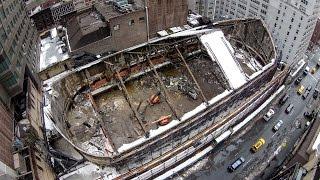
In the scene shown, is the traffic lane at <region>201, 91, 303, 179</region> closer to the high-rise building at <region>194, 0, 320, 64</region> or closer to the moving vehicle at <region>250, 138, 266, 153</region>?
the moving vehicle at <region>250, 138, 266, 153</region>

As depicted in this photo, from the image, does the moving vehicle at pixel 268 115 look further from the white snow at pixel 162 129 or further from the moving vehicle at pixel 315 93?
the white snow at pixel 162 129

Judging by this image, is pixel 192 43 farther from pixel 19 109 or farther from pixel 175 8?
pixel 19 109

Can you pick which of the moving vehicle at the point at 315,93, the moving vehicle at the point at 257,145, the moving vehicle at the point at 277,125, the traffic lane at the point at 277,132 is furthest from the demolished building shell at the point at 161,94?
the moving vehicle at the point at 315,93

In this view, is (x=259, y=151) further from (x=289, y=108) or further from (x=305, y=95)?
(x=305, y=95)

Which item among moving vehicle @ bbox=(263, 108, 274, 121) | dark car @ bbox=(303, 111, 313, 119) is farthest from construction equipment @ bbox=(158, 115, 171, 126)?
dark car @ bbox=(303, 111, 313, 119)

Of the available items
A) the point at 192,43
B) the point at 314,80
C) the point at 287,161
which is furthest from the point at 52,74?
the point at 314,80

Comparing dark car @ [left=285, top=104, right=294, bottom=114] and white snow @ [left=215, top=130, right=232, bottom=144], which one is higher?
dark car @ [left=285, top=104, right=294, bottom=114]

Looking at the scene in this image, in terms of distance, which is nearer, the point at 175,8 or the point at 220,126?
the point at 220,126
